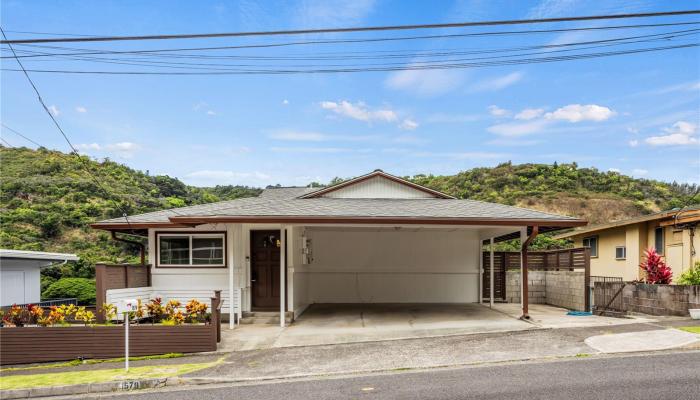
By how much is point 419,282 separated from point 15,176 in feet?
91.3

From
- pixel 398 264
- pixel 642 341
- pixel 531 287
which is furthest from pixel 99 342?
pixel 531 287

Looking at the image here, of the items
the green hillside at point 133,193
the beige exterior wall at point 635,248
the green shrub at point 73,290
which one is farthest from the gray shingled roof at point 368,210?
the green hillside at point 133,193

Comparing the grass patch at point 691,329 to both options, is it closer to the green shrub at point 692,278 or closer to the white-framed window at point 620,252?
the green shrub at point 692,278

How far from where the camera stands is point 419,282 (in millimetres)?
17828

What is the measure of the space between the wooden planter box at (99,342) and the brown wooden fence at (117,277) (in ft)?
3.97

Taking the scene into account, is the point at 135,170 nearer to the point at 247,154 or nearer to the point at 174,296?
the point at 247,154

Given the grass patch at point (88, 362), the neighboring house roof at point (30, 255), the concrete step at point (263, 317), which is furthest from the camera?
the neighboring house roof at point (30, 255)

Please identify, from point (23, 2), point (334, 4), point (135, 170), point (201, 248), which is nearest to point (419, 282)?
Answer: point (201, 248)

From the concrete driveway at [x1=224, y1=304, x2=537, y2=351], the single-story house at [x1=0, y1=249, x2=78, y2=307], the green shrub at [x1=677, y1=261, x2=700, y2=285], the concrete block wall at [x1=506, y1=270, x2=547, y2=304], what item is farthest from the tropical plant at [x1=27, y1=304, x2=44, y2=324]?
the green shrub at [x1=677, y1=261, x2=700, y2=285]

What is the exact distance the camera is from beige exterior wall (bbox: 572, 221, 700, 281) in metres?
16.9

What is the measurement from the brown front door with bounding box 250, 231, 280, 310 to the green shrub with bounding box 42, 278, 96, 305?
9535 millimetres

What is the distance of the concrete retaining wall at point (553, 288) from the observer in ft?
50.3

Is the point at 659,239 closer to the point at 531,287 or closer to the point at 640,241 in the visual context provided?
the point at 640,241

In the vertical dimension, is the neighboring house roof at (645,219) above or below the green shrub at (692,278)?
above
